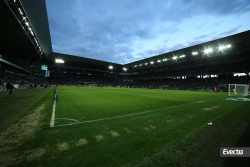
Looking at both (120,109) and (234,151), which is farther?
(120,109)

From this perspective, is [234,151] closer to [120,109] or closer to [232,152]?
[232,152]

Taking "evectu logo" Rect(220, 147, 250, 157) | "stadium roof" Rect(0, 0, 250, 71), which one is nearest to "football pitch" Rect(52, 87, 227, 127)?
"evectu logo" Rect(220, 147, 250, 157)

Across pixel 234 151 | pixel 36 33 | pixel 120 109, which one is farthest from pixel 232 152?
pixel 36 33

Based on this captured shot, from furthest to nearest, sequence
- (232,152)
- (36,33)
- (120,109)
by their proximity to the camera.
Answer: (36,33), (120,109), (232,152)

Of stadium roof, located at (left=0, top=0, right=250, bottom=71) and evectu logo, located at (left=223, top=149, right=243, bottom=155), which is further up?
stadium roof, located at (left=0, top=0, right=250, bottom=71)

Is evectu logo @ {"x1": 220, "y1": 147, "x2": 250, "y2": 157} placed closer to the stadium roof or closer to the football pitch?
the football pitch

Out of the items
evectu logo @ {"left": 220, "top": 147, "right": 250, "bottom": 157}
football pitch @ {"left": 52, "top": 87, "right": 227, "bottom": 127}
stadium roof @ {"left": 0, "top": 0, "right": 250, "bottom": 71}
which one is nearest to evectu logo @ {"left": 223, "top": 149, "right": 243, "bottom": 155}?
evectu logo @ {"left": 220, "top": 147, "right": 250, "bottom": 157}

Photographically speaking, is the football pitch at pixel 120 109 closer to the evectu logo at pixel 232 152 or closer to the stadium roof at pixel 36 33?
the evectu logo at pixel 232 152

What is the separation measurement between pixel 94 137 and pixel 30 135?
2.11 meters

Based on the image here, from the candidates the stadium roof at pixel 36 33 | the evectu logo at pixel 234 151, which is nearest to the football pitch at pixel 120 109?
the evectu logo at pixel 234 151

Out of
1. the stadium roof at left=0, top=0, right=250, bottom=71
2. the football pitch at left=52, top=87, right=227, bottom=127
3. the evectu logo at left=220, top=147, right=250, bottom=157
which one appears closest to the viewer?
the evectu logo at left=220, top=147, right=250, bottom=157

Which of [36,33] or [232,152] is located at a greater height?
[36,33]

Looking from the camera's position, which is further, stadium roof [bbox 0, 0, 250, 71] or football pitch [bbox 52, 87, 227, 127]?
stadium roof [bbox 0, 0, 250, 71]

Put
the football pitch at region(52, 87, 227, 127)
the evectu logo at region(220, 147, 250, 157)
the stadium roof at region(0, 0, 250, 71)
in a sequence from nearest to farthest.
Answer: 1. the evectu logo at region(220, 147, 250, 157)
2. the football pitch at region(52, 87, 227, 127)
3. the stadium roof at region(0, 0, 250, 71)
